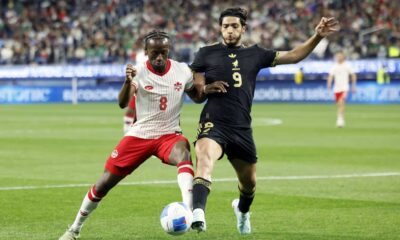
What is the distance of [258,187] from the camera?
14.0 metres

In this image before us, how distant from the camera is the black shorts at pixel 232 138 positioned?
30.0 feet

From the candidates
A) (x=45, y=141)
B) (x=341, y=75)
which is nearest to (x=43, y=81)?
(x=341, y=75)

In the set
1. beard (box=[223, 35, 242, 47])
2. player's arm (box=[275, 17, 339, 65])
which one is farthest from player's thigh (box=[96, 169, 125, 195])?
player's arm (box=[275, 17, 339, 65])

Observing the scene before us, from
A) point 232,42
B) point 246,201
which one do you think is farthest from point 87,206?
point 232,42

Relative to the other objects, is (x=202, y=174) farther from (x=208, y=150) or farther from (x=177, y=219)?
(x=177, y=219)

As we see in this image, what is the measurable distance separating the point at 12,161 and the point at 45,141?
5.20m

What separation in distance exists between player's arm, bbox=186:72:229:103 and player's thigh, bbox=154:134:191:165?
0.43 m

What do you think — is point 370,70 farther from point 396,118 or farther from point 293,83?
point 396,118

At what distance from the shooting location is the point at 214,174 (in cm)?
1602

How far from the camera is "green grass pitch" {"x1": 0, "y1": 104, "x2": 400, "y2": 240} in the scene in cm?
1003

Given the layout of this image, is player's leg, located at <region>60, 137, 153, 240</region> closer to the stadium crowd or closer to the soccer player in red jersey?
the soccer player in red jersey

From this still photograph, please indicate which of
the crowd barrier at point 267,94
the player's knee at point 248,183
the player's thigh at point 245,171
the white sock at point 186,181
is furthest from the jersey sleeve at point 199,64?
the crowd barrier at point 267,94

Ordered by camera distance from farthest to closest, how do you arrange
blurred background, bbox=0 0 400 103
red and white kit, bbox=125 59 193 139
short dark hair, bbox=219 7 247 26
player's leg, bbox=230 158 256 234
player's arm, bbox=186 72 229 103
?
blurred background, bbox=0 0 400 103 → player's leg, bbox=230 158 256 234 → short dark hair, bbox=219 7 247 26 → red and white kit, bbox=125 59 193 139 → player's arm, bbox=186 72 229 103

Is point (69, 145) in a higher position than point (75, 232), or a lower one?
lower
